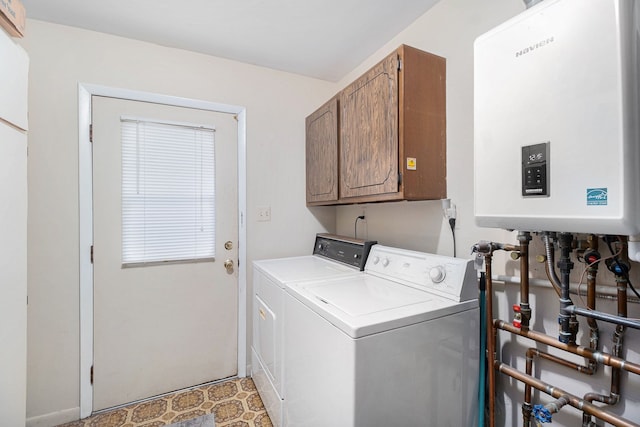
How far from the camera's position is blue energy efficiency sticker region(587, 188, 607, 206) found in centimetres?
71

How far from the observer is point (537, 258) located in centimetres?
110

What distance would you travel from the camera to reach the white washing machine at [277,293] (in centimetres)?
153

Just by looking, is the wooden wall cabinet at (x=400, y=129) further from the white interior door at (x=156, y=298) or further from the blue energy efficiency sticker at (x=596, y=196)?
the white interior door at (x=156, y=298)

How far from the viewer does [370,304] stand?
112 cm

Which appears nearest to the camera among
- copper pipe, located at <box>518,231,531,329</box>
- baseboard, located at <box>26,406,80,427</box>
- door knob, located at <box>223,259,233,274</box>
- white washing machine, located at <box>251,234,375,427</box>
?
copper pipe, located at <box>518,231,531,329</box>

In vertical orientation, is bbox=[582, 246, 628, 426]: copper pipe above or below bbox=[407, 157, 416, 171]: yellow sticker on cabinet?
below

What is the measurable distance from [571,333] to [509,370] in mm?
322

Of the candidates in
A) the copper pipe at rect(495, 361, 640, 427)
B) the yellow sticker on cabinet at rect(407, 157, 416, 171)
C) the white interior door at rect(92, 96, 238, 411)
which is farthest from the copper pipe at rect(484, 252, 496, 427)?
the white interior door at rect(92, 96, 238, 411)

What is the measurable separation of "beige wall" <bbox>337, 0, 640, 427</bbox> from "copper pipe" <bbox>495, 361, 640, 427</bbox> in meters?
0.10

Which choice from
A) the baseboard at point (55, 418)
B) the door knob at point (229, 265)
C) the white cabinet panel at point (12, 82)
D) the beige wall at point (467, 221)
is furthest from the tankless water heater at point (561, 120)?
the baseboard at point (55, 418)

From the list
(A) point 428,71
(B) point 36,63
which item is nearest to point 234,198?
(B) point 36,63

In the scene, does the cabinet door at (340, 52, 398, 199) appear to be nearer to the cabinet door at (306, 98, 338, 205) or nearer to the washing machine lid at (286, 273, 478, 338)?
the cabinet door at (306, 98, 338, 205)

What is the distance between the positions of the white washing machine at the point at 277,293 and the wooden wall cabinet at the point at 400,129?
0.44 meters

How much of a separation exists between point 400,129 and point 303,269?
103 cm
